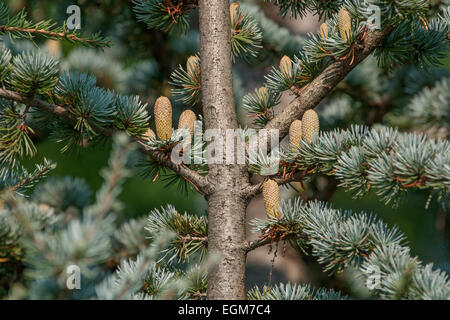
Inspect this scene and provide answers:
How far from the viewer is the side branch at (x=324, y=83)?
0.53m

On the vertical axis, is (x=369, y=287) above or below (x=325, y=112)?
below

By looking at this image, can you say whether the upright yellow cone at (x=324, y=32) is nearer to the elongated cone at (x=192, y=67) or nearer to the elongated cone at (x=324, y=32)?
the elongated cone at (x=324, y=32)

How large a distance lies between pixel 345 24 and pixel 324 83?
0.07 metres

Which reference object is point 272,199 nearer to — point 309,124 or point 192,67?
point 309,124

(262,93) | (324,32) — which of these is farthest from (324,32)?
(262,93)

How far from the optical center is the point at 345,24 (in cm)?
52

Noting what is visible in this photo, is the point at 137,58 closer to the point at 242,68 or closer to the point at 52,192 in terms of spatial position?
the point at 242,68

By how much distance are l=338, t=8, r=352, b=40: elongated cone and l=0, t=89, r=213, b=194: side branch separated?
0.73 ft

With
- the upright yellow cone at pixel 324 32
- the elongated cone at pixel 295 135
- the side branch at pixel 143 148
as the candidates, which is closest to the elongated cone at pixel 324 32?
the upright yellow cone at pixel 324 32

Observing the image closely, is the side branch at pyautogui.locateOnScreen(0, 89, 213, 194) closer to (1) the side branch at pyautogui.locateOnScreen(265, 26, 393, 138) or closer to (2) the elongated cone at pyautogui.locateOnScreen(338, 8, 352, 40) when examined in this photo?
(1) the side branch at pyautogui.locateOnScreen(265, 26, 393, 138)
